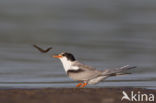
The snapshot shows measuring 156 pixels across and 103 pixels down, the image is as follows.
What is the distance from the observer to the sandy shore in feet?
30.1

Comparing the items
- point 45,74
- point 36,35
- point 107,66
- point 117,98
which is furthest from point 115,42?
point 117,98

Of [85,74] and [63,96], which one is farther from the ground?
[85,74]

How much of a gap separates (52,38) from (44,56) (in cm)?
269

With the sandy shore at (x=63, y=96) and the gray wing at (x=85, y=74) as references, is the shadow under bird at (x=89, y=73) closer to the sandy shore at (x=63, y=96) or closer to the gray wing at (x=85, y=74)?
the gray wing at (x=85, y=74)

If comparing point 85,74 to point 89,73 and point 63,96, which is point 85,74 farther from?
point 63,96

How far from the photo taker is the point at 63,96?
940 centimetres

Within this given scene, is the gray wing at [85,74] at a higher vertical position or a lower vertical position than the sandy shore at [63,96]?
higher

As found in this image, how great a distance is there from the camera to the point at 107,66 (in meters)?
15.2

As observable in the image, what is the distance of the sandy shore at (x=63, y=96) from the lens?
9.16 meters

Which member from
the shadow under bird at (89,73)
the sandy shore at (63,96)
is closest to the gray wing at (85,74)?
the shadow under bird at (89,73)

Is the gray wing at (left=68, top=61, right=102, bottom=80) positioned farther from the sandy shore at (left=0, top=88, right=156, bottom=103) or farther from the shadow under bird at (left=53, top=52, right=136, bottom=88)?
the sandy shore at (left=0, top=88, right=156, bottom=103)

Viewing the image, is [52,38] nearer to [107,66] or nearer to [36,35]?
[36,35]

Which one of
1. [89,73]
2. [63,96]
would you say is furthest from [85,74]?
[63,96]

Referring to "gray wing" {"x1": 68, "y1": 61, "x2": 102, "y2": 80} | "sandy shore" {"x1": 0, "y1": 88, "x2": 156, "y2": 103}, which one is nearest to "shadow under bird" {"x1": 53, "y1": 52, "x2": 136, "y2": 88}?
"gray wing" {"x1": 68, "y1": 61, "x2": 102, "y2": 80}
